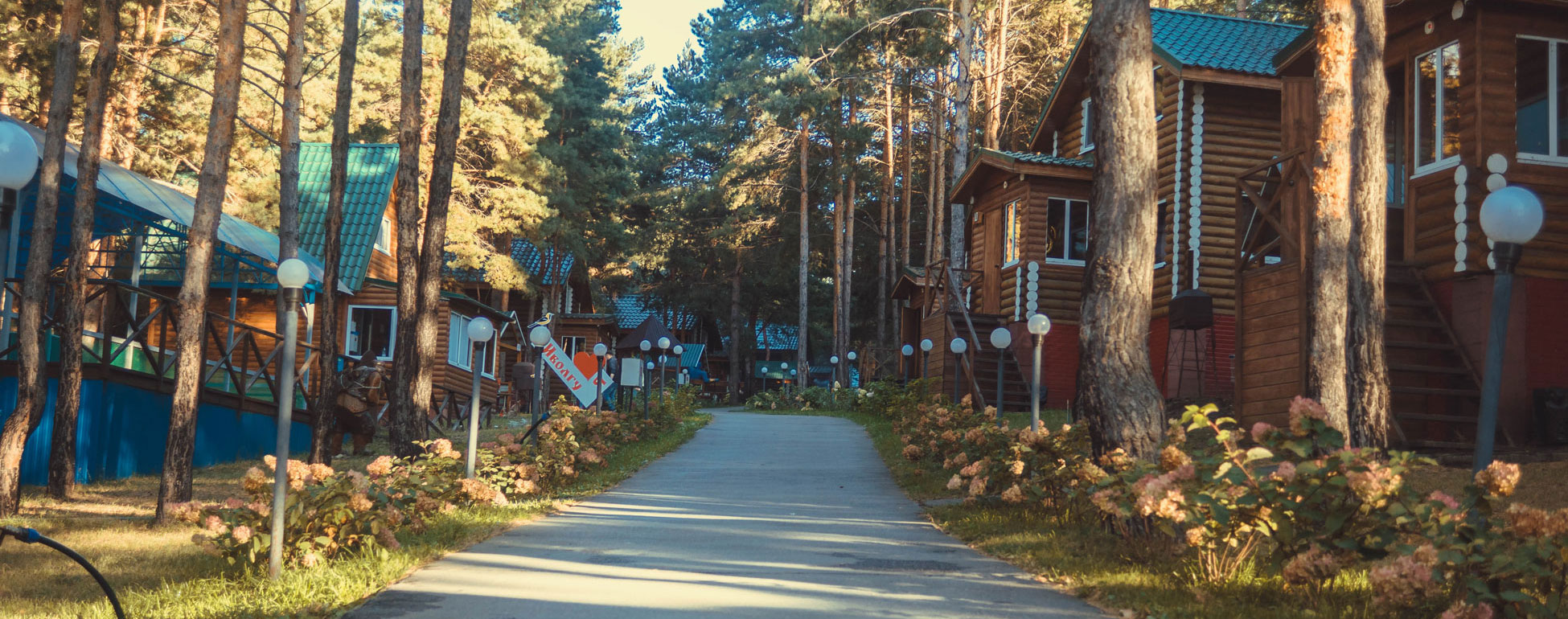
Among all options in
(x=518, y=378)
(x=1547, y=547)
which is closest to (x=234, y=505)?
(x=1547, y=547)

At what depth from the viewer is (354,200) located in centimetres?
2652

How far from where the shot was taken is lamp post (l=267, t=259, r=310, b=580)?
6.80 m

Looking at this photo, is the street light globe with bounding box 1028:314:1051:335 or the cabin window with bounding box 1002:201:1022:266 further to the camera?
the cabin window with bounding box 1002:201:1022:266

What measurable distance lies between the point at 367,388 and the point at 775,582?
1098 cm

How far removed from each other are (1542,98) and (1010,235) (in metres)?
12.2

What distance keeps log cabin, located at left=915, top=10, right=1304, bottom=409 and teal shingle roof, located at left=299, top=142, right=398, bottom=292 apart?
40.3ft

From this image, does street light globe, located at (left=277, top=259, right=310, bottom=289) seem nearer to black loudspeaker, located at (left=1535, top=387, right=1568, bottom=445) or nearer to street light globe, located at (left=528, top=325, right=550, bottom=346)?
street light globe, located at (left=528, top=325, right=550, bottom=346)

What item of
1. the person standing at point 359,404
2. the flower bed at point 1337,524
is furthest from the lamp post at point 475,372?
the person standing at point 359,404

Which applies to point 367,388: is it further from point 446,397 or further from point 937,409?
point 446,397

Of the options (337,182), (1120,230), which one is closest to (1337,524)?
(1120,230)

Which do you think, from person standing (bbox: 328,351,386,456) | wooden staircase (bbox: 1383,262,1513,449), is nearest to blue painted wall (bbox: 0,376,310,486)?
person standing (bbox: 328,351,386,456)

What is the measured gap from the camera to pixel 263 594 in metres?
6.40

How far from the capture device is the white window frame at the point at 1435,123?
13289mm

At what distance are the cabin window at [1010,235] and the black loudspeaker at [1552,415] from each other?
12.3 metres
